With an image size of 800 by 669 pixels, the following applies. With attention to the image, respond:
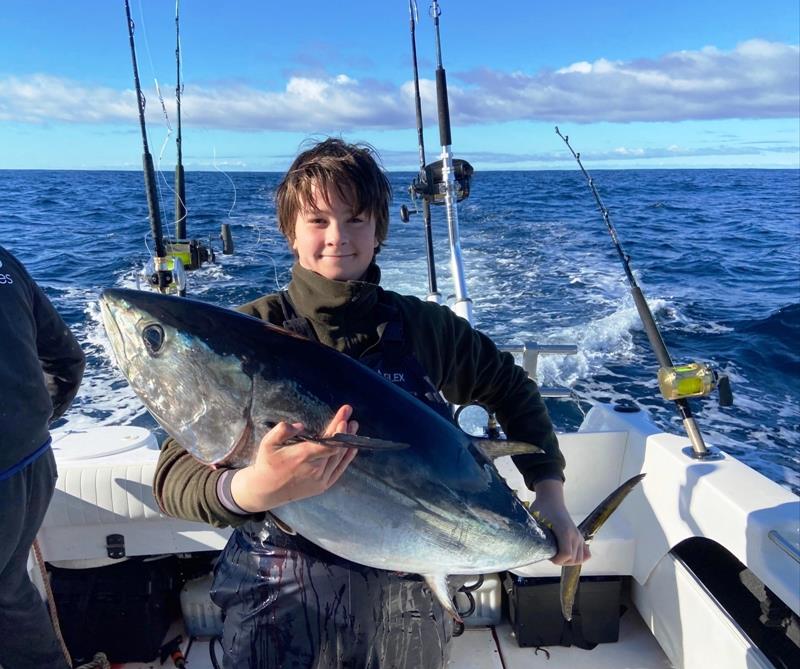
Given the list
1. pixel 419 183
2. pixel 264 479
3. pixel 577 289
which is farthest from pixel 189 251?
pixel 577 289

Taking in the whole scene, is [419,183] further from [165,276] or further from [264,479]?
[264,479]

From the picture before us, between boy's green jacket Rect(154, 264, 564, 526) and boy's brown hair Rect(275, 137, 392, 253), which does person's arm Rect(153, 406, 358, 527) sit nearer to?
boy's green jacket Rect(154, 264, 564, 526)

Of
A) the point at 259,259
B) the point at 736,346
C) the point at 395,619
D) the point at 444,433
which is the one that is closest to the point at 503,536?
the point at 444,433

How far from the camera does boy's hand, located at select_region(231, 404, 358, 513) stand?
3.87 ft

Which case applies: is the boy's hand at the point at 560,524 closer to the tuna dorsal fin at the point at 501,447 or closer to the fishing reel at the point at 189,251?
the tuna dorsal fin at the point at 501,447

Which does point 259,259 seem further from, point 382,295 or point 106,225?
point 382,295

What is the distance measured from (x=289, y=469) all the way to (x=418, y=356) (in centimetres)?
60

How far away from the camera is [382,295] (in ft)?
5.69

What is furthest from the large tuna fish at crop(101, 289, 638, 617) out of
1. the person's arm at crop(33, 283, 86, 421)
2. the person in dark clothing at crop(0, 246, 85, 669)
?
the person's arm at crop(33, 283, 86, 421)

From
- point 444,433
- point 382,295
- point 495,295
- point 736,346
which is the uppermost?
point 382,295

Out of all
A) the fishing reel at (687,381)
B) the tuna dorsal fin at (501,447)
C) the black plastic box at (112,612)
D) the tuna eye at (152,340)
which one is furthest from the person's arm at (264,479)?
the fishing reel at (687,381)

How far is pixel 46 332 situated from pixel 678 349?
8625 millimetres

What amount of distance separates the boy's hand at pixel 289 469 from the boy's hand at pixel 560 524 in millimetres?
716

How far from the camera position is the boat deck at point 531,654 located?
3016 millimetres
